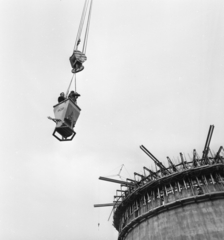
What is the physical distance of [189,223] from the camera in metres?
14.4

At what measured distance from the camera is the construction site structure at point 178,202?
14188mm

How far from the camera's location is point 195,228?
13961 mm

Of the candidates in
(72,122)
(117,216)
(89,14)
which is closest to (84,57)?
(72,122)

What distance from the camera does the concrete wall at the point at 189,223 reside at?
13.6 metres

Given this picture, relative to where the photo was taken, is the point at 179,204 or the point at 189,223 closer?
the point at 189,223

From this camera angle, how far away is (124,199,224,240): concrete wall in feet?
44.5

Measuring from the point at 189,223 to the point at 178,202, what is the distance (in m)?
1.59

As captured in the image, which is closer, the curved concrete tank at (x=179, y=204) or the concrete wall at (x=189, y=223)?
the concrete wall at (x=189, y=223)

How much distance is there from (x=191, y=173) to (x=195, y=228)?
409 centimetres

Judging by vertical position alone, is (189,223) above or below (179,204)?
below

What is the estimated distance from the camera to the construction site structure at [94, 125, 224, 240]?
1419 cm

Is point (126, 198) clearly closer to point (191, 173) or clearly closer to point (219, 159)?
point (191, 173)

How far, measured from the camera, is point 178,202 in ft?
51.3

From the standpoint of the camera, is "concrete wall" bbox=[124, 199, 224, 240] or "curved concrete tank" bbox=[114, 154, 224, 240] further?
"curved concrete tank" bbox=[114, 154, 224, 240]
